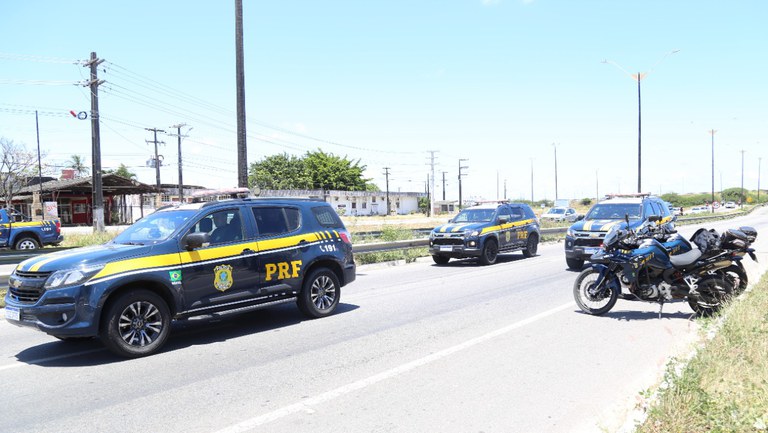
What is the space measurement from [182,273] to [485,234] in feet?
35.1

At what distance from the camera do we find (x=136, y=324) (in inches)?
258

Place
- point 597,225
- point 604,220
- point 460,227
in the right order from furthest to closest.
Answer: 1. point 460,227
2. point 604,220
3. point 597,225

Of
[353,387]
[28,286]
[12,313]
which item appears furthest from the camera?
[12,313]

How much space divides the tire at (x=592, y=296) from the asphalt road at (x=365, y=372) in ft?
0.62

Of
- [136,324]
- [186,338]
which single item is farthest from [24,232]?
[136,324]

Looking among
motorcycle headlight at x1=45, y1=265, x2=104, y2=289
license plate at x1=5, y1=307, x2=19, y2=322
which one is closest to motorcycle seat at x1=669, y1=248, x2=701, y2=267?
motorcycle headlight at x1=45, y1=265, x2=104, y2=289

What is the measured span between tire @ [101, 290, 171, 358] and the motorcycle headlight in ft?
1.40

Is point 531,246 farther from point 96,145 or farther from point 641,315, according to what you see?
point 96,145

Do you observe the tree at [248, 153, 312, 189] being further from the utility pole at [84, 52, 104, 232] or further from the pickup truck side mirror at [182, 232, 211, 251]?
the pickup truck side mirror at [182, 232, 211, 251]

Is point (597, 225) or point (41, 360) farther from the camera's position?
point (597, 225)

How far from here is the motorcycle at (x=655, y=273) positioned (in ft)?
26.5

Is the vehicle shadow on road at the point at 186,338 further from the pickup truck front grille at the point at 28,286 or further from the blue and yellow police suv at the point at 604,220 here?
the blue and yellow police suv at the point at 604,220

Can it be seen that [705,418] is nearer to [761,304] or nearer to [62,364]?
[761,304]

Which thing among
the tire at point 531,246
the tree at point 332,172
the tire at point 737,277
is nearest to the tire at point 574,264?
the tire at point 531,246
